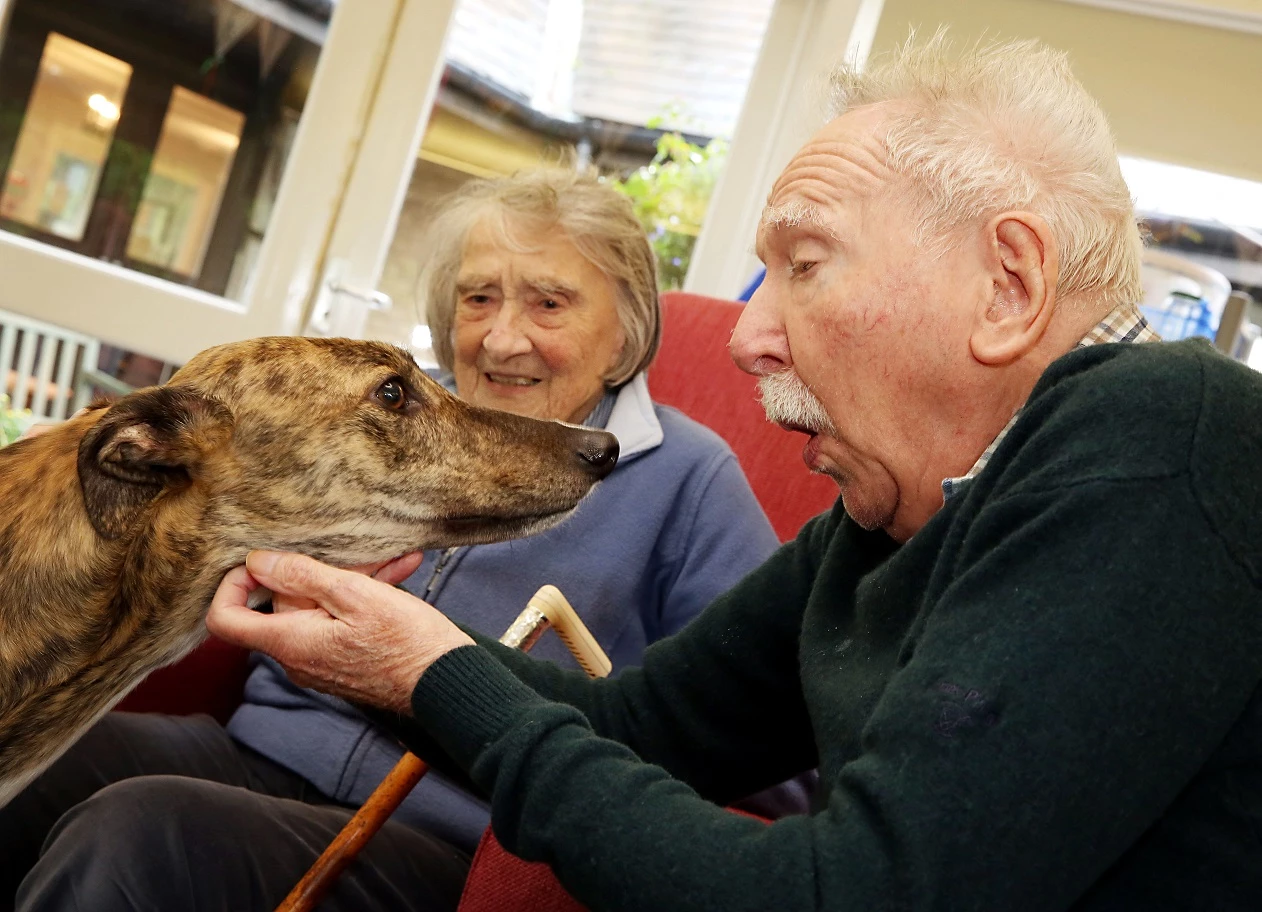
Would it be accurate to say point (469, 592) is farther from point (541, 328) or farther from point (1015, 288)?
point (1015, 288)

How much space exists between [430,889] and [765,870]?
0.83 m

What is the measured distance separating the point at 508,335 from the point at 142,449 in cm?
88

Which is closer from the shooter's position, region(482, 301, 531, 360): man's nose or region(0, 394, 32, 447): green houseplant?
region(482, 301, 531, 360): man's nose

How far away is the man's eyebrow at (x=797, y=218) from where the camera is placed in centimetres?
119

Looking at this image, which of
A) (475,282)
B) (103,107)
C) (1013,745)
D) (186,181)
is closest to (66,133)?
(103,107)

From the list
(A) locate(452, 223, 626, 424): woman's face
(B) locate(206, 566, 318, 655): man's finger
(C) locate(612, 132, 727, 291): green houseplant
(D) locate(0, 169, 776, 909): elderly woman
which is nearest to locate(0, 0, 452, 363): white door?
(C) locate(612, 132, 727, 291): green houseplant

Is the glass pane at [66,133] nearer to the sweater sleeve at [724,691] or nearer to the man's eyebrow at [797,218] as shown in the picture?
the sweater sleeve at [724,691]

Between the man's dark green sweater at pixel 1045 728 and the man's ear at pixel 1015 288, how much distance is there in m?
0.12

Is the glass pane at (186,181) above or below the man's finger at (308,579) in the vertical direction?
above

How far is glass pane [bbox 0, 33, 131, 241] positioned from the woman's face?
87.9 inches

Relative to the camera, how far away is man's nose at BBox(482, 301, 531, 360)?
209cm

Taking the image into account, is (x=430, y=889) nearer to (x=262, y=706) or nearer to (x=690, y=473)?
(x=262, y=706)

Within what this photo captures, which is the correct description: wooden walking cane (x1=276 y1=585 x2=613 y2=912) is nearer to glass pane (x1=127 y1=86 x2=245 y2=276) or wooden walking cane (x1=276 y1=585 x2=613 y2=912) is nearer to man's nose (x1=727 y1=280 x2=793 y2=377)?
man's nose (x1=727 y1=280 x2=793 y2=377)

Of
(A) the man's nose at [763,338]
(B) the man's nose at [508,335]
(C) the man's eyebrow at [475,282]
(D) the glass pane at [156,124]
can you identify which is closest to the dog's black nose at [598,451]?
(A) the man's nose at [763,338]
